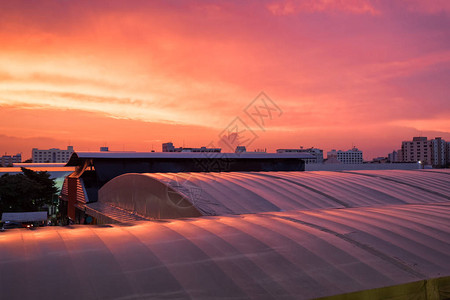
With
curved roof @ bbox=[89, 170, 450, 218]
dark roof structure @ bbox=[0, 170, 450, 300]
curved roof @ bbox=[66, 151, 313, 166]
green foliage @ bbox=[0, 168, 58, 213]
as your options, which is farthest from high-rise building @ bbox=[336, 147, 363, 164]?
dark roof structure @ bbox=[0, 170, 450, 300]

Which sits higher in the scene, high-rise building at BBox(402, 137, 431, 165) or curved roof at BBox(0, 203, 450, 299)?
high-rise building at BBox(402, 137, 431, 165)

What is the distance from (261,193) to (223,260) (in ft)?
30.4

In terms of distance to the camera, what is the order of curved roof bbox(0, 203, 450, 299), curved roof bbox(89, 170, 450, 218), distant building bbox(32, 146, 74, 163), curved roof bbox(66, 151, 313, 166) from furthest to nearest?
distant building bbox(32, 146, 74, 163), curved roof bbox(66, 151, 313, 166), curved roof bbox(89, 170, 450, 218), curved roof bbox(0, 203, 450, 299)

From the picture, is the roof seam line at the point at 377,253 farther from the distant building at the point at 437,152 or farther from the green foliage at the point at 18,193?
the distant building at the point at 437,152

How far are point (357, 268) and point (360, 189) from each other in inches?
485

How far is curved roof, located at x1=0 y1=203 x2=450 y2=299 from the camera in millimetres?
4992

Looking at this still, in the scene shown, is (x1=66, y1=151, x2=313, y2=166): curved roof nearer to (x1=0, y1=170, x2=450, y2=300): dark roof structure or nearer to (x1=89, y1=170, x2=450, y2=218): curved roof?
(x1=89, y1=170, x2=450, y2=218): curved roof

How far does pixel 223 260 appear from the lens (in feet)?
19.3

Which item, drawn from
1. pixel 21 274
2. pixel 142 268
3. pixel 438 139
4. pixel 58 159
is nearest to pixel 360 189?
pixel 142 268

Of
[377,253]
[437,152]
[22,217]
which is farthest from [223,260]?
[437,152]

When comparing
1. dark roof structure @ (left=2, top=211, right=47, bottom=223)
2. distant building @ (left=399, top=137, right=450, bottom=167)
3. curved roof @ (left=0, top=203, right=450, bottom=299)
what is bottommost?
dark roof structure @ (left=2, top=211, right=47, bottom=223)

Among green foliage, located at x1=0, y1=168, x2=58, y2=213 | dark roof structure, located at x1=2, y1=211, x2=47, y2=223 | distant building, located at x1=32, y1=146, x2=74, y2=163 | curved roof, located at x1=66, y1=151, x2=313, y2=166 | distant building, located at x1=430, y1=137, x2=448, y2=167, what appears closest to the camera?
dark roof structure, located at x1=2, y1=211, x2=47, y2=223

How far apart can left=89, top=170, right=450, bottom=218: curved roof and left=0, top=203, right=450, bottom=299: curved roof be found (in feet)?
18.2

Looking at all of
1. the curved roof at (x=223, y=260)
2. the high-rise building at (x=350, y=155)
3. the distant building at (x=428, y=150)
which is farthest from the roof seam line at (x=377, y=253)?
the high-rise building at (x=350, y=155)
